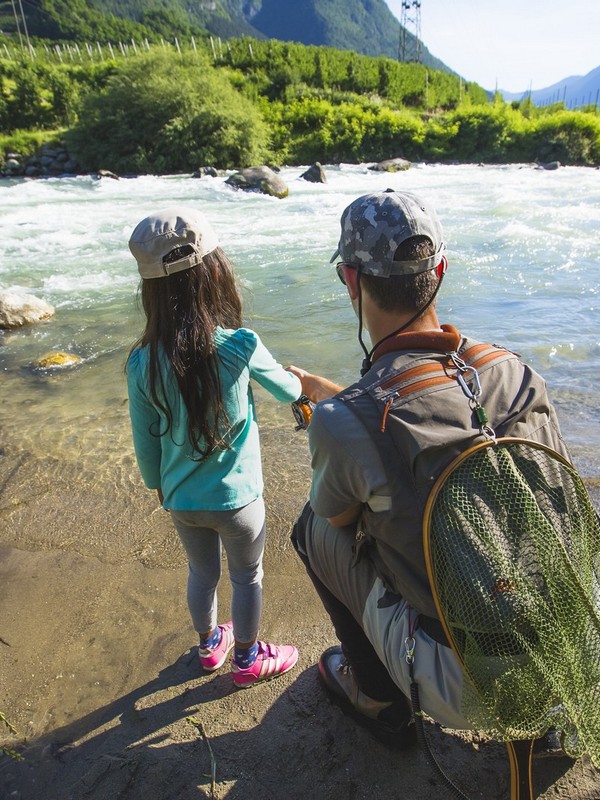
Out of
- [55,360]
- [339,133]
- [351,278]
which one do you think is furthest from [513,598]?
[339,133]

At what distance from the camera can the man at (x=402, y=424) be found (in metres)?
1.42

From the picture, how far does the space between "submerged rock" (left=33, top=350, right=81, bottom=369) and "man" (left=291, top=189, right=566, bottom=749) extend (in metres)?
5.05

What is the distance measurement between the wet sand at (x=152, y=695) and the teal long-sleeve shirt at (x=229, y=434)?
2.82ft

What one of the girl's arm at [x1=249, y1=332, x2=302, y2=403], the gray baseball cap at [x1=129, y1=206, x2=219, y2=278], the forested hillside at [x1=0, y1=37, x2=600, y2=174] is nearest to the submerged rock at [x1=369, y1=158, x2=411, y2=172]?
the forested hillside at [x1=0, y1=37, x2=600, y2=174]

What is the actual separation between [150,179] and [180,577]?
26259mm

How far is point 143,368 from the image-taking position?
193 centimetres

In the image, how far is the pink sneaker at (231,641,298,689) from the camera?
91.1 inches

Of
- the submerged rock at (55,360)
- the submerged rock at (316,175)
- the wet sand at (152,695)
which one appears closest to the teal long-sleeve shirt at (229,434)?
the wet sand at (152,695)

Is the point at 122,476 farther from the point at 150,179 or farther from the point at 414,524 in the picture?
the point at 150,179

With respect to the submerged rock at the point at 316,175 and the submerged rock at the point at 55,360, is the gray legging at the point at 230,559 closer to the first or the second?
the submerged rock at the point at 55,360

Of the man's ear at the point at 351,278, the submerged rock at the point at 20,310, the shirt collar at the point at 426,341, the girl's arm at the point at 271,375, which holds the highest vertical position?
the man's ear at the point at 351,278

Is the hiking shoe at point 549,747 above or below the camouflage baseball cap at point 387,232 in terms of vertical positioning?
below

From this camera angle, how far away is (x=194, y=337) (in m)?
1.86

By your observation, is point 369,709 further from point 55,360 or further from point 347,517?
point 55,360
